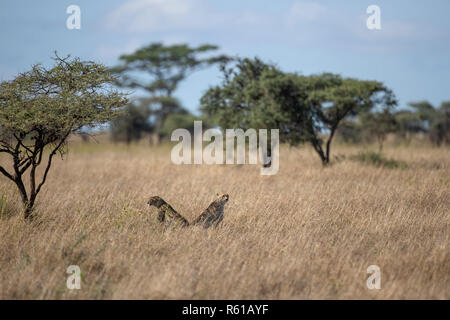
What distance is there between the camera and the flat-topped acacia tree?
6.13 metres

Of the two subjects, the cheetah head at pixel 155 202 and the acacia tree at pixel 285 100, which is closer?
the cheetah head at pixel 155 202

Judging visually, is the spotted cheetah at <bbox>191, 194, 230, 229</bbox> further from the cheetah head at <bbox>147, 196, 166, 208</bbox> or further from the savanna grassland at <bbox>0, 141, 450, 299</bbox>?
the cheetah head at <bbox>147, 196, 166, 208</bbox>

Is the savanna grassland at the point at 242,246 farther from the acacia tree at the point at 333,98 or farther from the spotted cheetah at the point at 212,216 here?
the acacia tree at the point at 333,98

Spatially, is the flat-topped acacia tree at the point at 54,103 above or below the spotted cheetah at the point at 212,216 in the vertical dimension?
above

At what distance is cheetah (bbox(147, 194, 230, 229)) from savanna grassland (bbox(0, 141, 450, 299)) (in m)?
0.22

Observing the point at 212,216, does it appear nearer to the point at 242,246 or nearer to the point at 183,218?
the point at 183,218

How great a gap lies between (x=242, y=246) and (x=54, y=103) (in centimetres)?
375

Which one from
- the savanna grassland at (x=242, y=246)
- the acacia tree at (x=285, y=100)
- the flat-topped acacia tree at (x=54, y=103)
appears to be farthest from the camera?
the acacia tree at (x=285, y=100)

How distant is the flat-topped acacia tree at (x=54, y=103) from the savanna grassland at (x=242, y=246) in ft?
4.64

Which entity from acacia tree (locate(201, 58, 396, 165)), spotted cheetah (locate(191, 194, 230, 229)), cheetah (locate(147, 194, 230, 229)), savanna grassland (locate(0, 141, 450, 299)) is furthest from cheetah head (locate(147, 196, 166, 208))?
acacia tree (locate(201, 58, 396, 165))

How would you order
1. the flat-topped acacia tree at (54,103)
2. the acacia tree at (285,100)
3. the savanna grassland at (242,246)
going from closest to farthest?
the savanna grassland at (242,246) < the flat-topped acacia tree at (54,103) < the acacia tree at (285,100)

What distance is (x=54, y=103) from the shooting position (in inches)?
247

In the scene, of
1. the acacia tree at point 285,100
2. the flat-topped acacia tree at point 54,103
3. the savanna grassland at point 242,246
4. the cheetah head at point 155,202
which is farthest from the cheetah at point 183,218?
the acacia tree at point 285,100

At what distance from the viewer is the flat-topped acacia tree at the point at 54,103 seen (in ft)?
20.1
